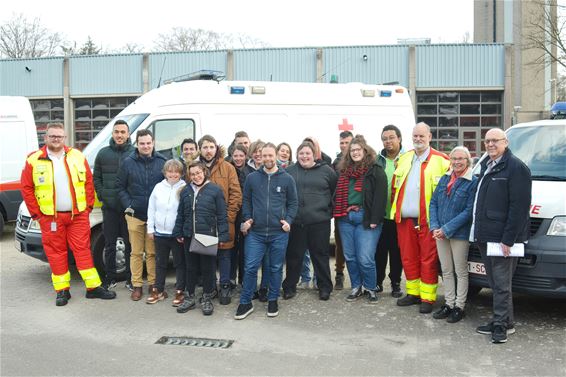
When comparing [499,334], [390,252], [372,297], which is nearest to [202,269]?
[372,297]

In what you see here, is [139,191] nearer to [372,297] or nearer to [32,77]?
[372,297]

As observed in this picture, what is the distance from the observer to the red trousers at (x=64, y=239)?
21.3 ft

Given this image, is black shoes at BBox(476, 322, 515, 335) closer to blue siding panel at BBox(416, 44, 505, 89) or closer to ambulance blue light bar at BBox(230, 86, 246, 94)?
ambulance blue light bar at BBox(230, 86, 246, 94)

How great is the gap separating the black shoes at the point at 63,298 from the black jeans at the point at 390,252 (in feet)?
11.2

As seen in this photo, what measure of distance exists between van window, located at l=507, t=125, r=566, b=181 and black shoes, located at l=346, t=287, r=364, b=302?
7.12 feet

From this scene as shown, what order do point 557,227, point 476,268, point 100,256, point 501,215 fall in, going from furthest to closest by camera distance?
point 100,256 → point 476,268 → point 557,227 → point 501,215

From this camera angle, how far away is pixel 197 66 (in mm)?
28594

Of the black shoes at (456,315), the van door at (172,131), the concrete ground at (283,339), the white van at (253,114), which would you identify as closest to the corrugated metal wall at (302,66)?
the white van at (253,114)

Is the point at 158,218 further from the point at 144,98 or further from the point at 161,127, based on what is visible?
the point at 144,98

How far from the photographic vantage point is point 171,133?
8039 mm

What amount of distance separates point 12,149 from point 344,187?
22.8 feet

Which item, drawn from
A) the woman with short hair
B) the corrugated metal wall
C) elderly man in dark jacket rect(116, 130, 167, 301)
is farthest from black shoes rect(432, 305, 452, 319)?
the corrugated metal wall

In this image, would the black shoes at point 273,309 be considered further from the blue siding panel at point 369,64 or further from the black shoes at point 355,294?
the blue siding panel at point 369,64

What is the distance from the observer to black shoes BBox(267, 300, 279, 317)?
6.07 meters
